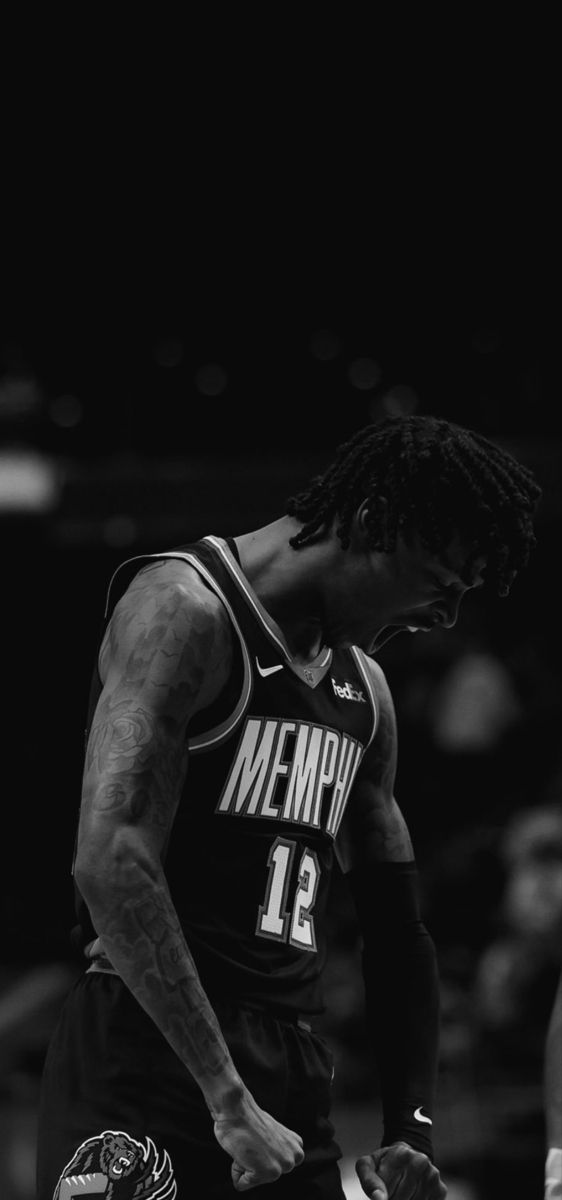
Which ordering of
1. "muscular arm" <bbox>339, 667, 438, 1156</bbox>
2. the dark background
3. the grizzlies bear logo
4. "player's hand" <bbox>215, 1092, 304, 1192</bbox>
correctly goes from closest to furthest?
"player's hand" <bbox>215, 1092, 304, 1192</bbox>, the grizzlies bear logo, "muscular arm" <bbox>339, 667, 438, 1156</bbox>, the dark background

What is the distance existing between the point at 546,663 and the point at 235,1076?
6.18 metres

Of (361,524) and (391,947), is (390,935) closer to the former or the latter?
(391,947)

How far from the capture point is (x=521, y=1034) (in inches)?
224

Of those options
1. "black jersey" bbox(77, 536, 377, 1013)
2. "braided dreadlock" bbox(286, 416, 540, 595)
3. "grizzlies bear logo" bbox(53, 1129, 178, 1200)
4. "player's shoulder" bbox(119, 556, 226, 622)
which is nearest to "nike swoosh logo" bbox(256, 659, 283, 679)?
"black jersey" bbox(77, 536, 377, 1013)

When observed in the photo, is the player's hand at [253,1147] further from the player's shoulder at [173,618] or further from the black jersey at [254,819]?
the player's shoulder at [173,618]

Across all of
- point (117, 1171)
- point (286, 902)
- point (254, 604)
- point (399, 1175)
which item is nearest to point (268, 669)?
point (254, 604)

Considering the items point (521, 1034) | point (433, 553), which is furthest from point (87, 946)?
point (521, 1034)

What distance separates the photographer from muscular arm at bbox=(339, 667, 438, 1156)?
2.70 metres

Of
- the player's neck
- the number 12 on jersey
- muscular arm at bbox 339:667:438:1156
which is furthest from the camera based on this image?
muscular arm at bbox 339:667:438:1156

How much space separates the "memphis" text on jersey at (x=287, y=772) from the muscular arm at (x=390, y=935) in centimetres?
22

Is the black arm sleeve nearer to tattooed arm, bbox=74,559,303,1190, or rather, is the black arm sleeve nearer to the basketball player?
the basketball player

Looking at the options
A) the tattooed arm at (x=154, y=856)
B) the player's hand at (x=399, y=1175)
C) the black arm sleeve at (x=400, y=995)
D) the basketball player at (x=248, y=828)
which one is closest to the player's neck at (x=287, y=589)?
the basketball player at (x=248, y=828)

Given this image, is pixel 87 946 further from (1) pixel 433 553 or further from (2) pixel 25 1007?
(2) pixel 25 1007

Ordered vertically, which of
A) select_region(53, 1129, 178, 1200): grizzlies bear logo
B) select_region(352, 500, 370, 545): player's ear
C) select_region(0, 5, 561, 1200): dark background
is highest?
select_region(0, 5, 561, 1200): dark background
